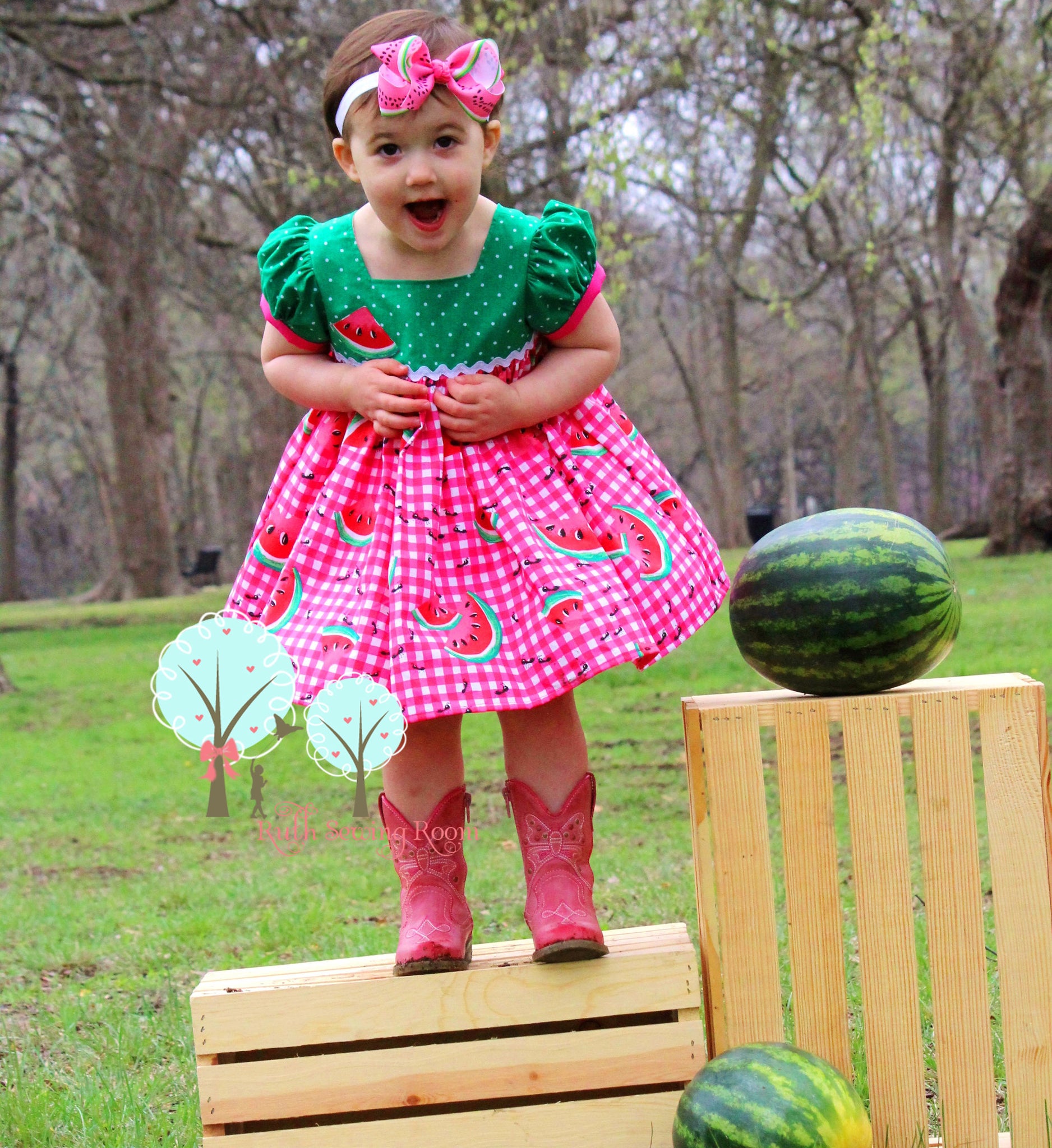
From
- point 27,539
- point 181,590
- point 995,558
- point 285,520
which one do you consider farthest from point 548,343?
point 27,539

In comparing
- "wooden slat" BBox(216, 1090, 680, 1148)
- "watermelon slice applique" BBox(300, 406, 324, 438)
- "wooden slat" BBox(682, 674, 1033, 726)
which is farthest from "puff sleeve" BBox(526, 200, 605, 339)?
"wooden slat" BBox(216, 1090, 680, 1148)

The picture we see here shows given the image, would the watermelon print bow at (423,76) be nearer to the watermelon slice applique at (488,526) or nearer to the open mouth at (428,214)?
the open mouth at (428,214)

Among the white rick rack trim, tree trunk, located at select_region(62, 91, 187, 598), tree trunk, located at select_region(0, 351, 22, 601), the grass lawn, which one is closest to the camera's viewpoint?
the white rick rack trim

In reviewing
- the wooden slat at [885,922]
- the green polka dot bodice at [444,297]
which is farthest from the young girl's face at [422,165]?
the wooden slat at [885,922]

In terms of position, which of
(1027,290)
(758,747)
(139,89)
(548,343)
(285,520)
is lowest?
(758,747)

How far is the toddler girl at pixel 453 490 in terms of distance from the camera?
7.73 feet

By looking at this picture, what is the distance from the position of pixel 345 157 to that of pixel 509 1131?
191 centimetres

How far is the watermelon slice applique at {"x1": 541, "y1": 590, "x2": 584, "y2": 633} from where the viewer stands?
91.8 inches

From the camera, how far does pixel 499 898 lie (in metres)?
4.35

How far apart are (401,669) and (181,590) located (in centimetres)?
1835

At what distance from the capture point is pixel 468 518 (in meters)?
2.49

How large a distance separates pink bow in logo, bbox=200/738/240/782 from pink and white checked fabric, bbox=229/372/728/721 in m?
0.15

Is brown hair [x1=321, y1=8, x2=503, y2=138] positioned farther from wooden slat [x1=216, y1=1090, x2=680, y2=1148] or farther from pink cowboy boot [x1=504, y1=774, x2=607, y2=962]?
wooden slat [x1=216, y1=1090, x2=680, y2=1148]

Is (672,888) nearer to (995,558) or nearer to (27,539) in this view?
(995,558)
